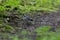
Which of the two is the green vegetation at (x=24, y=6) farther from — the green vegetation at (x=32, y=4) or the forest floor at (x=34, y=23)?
the forest floor at (x=34, y=23)

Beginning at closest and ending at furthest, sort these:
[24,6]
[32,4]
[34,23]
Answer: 1. [34,23]
2. [24,6]
3. [32,4]

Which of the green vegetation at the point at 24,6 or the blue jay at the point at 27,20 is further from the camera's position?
the blue jay at the point at 27,20

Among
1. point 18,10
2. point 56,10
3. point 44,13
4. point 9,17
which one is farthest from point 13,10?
point 56,10

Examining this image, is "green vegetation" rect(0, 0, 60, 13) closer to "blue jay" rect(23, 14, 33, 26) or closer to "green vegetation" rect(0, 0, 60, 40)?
"green vegetation" rect(0, 0, 60, 40)

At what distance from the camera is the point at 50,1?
7340 mm

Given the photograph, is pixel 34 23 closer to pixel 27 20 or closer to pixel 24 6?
pixel 27 20

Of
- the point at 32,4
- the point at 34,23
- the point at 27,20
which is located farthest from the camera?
the point at 32,4

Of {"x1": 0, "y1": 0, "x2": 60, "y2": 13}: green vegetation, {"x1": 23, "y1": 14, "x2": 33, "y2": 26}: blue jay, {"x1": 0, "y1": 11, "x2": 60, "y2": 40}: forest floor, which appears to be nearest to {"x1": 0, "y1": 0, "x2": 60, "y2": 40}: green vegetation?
{"x1": 0, "y1": 0, "x2": 60, "y2": 13}: green vegetation

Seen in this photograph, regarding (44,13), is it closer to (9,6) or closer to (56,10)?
(56,10)

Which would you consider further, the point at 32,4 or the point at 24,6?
the point at 32,4

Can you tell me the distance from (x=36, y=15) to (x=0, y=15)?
4.39 ft

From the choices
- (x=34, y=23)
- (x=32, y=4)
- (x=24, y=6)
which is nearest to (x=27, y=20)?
(x=34, y=23)

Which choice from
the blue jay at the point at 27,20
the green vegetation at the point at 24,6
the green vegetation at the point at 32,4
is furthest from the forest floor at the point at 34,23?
the green vegetation at the point at 32,4

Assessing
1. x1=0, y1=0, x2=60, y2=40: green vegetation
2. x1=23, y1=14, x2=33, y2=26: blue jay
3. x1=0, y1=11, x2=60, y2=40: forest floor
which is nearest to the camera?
x1=0, y1=11, x2=60, y2=40: forest floor
